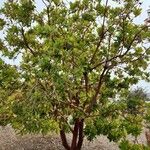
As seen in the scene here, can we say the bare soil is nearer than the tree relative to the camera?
No

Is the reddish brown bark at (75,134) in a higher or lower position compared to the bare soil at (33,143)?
lower

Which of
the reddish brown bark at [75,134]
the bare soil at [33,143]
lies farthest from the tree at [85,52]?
the bare soil at [33,143]

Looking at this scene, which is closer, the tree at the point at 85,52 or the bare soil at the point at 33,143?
the tree at the point at 85,52

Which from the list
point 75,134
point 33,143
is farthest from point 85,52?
point 33,143

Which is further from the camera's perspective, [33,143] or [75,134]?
[33,143]

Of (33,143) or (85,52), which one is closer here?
(85,52)

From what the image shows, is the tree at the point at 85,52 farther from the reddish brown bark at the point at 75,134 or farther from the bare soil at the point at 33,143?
the bare soil at the point at 33,143

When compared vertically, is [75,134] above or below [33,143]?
below

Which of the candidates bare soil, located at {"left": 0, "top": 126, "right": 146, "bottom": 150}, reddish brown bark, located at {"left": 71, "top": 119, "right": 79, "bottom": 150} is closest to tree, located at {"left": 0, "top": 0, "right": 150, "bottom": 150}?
reddish brown bark, located at {"left": 71, "top": 119, "right": 79, "bottom": 150}

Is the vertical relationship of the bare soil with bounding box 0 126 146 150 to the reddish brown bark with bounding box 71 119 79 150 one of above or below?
above

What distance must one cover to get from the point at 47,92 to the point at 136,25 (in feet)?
15.7

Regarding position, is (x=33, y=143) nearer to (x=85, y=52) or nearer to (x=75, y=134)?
(x=75, y=134)

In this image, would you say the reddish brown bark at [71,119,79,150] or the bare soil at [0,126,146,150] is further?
the bare soil at [0,126,146,150]

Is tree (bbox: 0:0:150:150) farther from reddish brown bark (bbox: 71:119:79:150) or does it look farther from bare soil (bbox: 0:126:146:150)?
bare soil (bbox: 0:126:146:150)
